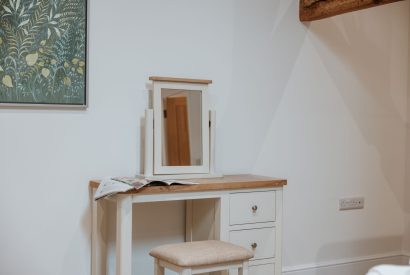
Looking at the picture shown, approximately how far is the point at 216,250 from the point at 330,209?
4.97 feet

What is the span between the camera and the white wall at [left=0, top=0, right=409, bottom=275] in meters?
2.85

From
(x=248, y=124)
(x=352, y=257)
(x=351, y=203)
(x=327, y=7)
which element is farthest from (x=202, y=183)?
(x=352, y=257)

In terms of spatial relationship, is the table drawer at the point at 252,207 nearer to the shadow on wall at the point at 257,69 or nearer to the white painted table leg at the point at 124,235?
the shadow on wall at the point at 257,69

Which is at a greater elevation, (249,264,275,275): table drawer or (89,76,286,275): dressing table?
(89,76,286,275): dressing table

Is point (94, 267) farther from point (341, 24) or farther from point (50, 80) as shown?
point (341, 24)

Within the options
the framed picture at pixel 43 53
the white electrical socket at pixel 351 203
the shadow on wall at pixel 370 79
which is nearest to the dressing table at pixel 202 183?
the framed picture at pixel 43 53

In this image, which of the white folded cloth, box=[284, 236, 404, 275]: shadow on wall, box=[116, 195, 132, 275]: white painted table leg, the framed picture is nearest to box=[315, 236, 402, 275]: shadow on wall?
box=[284, 236, 404, 275]: shadow on wall

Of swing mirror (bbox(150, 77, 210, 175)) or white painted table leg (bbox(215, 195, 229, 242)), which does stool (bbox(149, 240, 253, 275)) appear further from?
swing mirror (bbox(150, 77, 210, 175))

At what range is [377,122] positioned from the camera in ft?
13.4

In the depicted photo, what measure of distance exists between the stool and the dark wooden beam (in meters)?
1.58

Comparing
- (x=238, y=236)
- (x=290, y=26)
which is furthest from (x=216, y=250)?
(x=290, y=26)

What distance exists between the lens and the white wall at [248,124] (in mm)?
2854

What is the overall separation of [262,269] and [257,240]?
0.52ft

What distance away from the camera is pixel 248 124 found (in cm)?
350
